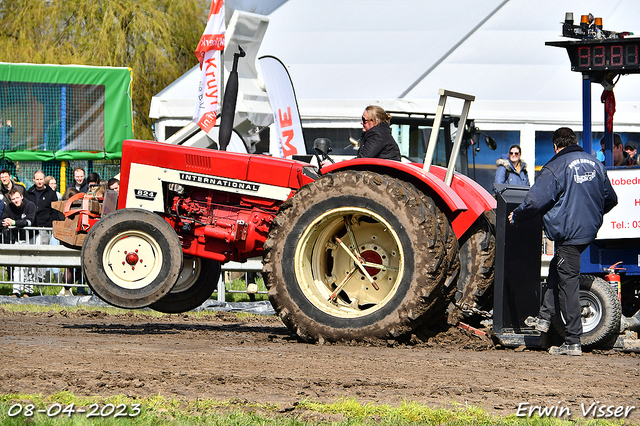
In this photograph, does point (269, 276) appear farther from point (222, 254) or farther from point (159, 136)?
point (159, 136)

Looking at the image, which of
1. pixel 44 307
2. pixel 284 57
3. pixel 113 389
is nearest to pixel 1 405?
pixel 113 389

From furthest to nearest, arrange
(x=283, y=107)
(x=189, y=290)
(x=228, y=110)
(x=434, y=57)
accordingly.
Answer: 1. (x=434, y=57)
2. (x=283, y=107)
3. (x=228, y=110)
4. (x=189, y=290)

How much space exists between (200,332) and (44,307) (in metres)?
3.40

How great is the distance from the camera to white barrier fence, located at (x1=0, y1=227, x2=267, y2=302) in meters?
11.4

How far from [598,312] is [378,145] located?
226 cm

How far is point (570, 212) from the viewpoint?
6.70m

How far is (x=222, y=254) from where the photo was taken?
7461 millimetres

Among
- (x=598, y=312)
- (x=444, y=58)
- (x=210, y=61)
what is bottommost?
(x=598, y=312)

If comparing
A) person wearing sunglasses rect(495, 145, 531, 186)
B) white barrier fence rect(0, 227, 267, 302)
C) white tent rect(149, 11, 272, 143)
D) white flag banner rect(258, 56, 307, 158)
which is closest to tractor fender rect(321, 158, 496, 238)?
white barrier fence rect(0, 227, 267, 302)

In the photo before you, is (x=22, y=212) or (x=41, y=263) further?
(x=22, y=212)

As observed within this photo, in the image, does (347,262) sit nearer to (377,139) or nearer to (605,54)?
(377,139)

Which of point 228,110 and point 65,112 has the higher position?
point 65,112

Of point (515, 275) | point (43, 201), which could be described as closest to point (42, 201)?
point (43, 201)

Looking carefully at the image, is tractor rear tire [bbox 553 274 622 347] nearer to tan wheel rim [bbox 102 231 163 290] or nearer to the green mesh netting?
tan wheel rim [bbox 102 231 163 290]
